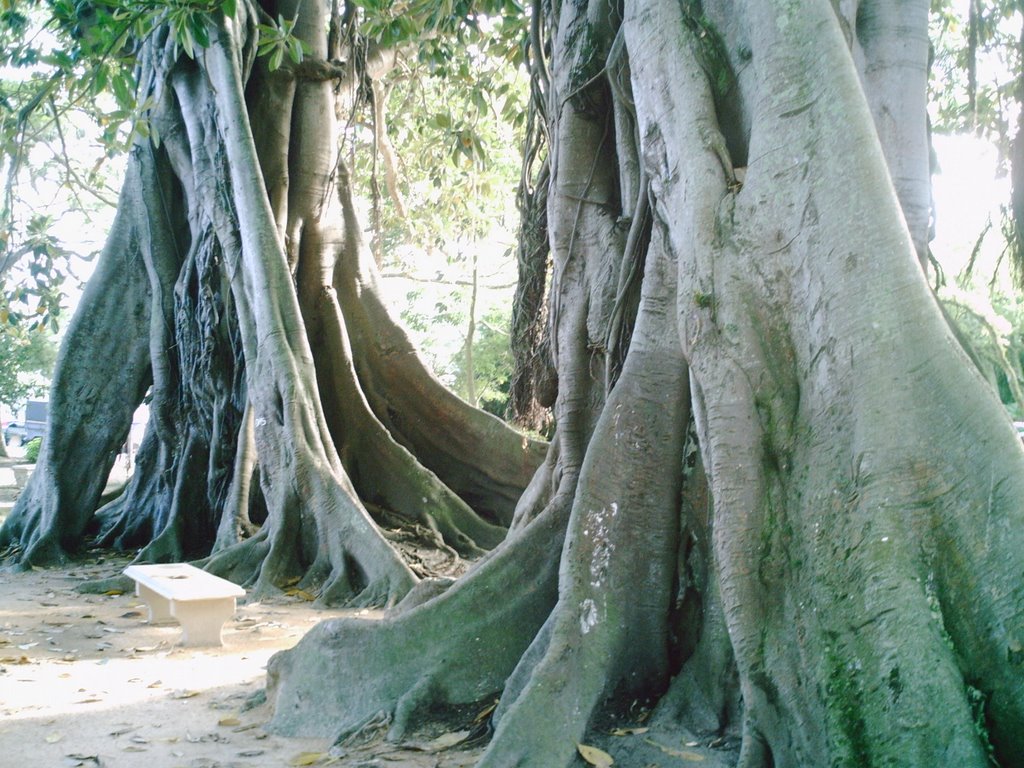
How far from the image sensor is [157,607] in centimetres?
593

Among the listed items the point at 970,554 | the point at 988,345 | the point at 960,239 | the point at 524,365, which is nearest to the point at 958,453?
the point at 970,554

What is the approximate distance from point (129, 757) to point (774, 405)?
95.3 inches

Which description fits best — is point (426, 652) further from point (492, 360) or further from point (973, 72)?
point (492, 360)

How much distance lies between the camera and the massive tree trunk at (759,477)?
247 cm

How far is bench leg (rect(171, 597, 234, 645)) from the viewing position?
521cm

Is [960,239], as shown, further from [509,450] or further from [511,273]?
[509,450]

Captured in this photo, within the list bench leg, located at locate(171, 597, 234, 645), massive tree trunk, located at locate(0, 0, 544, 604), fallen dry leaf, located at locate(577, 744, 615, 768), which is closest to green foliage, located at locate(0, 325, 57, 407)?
massive tree trunk, located at locate(0, 0, 544, 604)

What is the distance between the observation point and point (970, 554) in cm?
245

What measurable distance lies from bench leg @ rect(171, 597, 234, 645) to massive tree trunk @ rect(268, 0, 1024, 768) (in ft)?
4.46

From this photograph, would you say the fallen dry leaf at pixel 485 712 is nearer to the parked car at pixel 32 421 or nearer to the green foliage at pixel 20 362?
the green foliage at pixel 20 362

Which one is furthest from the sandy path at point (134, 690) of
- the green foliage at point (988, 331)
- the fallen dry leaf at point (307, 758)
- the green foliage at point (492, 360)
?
the green foliage at point (492, 360)

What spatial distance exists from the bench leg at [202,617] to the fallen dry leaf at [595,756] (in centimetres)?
274

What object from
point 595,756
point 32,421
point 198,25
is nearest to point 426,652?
point 595,756

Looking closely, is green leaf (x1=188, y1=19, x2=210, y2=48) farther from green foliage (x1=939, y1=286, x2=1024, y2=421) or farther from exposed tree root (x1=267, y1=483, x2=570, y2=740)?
green foliage (x1=939, y1=286, x2=1024, y2=421)
